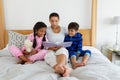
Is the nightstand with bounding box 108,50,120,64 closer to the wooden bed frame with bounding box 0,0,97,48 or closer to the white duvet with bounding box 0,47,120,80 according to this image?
the wooden bed frame with bounding box 0,0,97,48

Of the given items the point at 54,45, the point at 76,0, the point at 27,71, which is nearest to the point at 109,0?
the point at 76,0

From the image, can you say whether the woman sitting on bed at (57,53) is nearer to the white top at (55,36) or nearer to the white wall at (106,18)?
the white top at (55,36)

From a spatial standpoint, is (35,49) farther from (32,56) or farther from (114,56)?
(114,56)

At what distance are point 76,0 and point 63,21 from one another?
37cm

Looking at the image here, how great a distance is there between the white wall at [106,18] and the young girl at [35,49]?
1.13 metres

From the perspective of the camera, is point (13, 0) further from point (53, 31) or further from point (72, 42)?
point (72, 42)

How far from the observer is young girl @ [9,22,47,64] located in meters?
2.22

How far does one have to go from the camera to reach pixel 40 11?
308cm

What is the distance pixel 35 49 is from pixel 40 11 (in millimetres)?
922

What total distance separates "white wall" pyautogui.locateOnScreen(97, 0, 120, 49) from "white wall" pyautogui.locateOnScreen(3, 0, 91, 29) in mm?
196

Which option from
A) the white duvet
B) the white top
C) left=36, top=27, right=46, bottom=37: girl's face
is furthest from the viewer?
the white top

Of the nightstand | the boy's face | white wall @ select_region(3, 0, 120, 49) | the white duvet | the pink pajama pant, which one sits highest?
white wall @ select_region(3, 0, 120, 49)

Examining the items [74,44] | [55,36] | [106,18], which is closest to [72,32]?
[74,44]

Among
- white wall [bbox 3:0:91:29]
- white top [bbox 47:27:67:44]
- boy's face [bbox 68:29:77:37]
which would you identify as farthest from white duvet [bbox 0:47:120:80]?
white wall [bbox 3:0:91:29]
